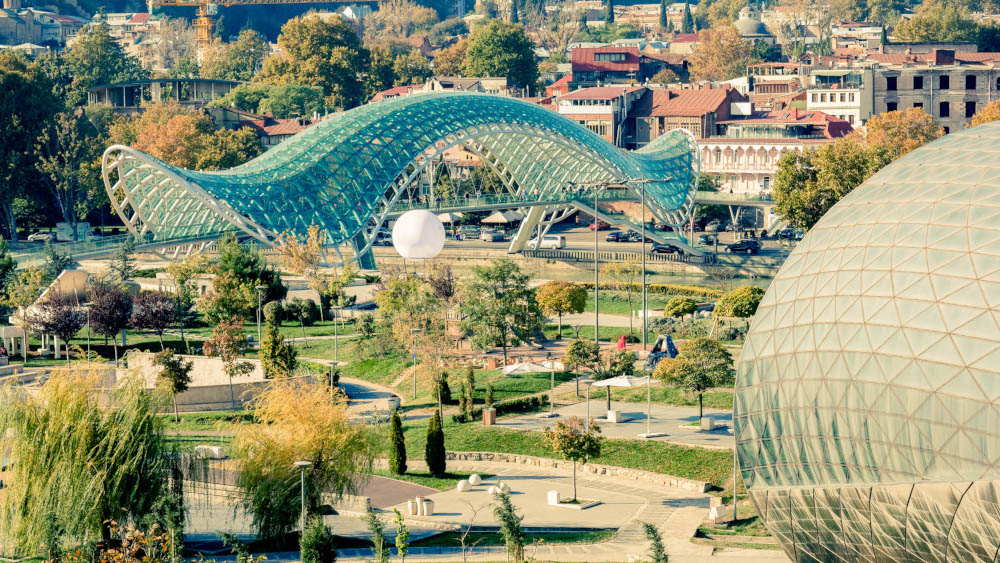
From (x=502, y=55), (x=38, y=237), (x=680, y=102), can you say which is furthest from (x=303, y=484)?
(x=502, y=55)

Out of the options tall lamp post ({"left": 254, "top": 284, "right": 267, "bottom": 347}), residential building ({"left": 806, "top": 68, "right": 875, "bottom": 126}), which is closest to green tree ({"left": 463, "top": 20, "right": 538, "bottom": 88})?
residential building ({"left": 806, "top": 68, "right": 875, "bottom": 126})

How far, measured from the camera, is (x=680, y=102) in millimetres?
145375

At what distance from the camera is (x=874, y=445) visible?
2886 centimetres

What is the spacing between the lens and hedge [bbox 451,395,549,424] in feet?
171

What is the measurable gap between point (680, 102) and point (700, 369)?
99118 mm

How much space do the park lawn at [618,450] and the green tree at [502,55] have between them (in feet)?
435

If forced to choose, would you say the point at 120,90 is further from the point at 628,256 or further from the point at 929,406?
the point at 929,406

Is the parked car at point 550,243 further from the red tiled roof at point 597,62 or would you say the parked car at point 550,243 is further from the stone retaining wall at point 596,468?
the red tiled roof at point 597,62

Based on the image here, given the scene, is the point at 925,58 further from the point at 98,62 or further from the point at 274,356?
the point at 274,356

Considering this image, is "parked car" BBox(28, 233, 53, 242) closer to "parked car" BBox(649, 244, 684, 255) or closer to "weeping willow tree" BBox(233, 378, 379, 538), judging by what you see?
"parked car" BBox(649, 244, 684, 255)

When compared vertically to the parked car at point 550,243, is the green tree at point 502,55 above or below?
above

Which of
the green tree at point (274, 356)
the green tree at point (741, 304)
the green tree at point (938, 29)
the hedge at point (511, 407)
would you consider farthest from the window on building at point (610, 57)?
the hedge at point (511, 407)

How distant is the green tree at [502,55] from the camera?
7116 inches

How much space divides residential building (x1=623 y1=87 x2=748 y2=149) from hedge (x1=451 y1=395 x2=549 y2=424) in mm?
88024
